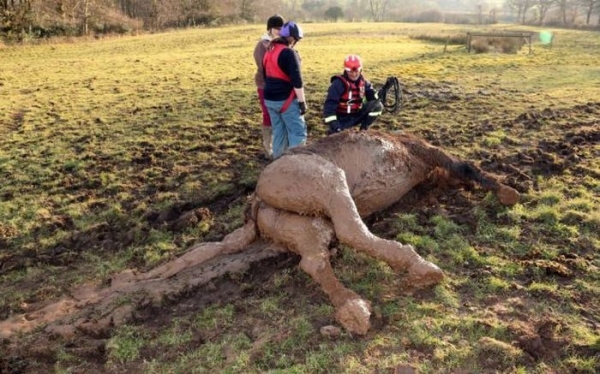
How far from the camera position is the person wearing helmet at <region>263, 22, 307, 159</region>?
6219mm

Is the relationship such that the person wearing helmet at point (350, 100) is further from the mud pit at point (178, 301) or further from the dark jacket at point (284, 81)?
the mud pit at point (178, 301)

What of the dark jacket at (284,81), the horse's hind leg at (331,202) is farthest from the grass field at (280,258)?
the dark jacket at (284,81)

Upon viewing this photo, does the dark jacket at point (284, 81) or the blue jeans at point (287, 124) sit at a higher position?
the dark jacket at point (284, 81)

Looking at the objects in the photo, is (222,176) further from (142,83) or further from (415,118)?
(142,83)

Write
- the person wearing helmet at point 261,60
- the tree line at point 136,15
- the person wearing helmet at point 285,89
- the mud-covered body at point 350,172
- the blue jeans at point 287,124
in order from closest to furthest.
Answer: the mud-covered body at point 350,172 < the person wearing helmet at point 285,89 < the person wearing helmet at point 261,60 < the blue jeans at point 287,124 < the tree line at point 136,15

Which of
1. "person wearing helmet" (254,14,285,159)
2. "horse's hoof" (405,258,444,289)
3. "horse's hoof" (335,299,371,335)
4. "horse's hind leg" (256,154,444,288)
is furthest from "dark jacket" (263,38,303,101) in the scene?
"horse's hoof" (335,299,371,335)

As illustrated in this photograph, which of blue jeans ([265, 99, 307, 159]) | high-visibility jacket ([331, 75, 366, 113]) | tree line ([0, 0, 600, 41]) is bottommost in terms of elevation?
blue jeans ([265, 99, 307, 159])

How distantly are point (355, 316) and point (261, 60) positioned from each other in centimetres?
474

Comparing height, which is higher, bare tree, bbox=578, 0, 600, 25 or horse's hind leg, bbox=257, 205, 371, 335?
bare tree, bbox=578, 0, 600, 25

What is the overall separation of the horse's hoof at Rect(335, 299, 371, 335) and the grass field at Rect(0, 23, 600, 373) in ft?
0.24

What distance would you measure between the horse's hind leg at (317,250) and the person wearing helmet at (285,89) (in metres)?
2.02

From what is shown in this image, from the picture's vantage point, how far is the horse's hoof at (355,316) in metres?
3.87

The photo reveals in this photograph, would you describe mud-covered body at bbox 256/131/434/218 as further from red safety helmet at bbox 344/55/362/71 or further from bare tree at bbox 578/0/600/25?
bare tree at bbox 578/0/600/25

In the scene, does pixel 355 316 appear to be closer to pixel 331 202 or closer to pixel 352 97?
pixel 331 202
